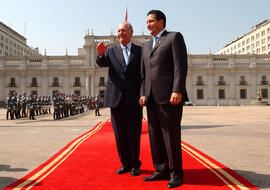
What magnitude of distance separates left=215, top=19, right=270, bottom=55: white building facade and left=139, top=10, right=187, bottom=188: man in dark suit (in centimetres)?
6024

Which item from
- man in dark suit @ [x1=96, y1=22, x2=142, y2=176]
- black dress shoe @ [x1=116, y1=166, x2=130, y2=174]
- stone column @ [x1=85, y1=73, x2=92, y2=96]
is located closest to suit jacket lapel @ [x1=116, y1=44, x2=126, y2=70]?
man in dark suit @ [x1=96, y1=22, x2=142, y2=176]

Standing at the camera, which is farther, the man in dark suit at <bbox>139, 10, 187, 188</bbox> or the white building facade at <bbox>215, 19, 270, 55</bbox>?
the white building facade at <bbox>215, 19, 270, 55</bbox>

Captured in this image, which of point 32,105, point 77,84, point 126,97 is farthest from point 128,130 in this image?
point 77,84

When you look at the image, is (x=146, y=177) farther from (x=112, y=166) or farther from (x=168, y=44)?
(x=168, y=44)

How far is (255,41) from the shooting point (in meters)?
60.3

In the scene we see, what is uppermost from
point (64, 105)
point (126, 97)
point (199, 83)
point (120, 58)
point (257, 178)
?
point (199, 83)

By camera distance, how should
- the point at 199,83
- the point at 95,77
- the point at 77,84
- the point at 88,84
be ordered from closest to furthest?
the point at 88,84 < the point at 77,84 < the point at 95,77 < the point at 199,83

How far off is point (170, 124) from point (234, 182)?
3.20 ft

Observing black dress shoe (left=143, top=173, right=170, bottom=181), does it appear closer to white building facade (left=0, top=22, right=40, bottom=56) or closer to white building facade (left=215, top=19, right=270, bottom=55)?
white building facade (left=0, top=22, right=40, bottom=56)

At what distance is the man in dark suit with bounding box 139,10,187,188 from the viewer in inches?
109

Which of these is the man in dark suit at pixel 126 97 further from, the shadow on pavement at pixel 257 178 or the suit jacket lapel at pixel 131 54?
the shadow on pavement at pixel 257 178

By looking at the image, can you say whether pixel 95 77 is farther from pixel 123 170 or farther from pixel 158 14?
pixel 158 14

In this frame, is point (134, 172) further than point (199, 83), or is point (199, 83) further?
point (199, 83)

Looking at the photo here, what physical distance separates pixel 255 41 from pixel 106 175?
66239 mm
